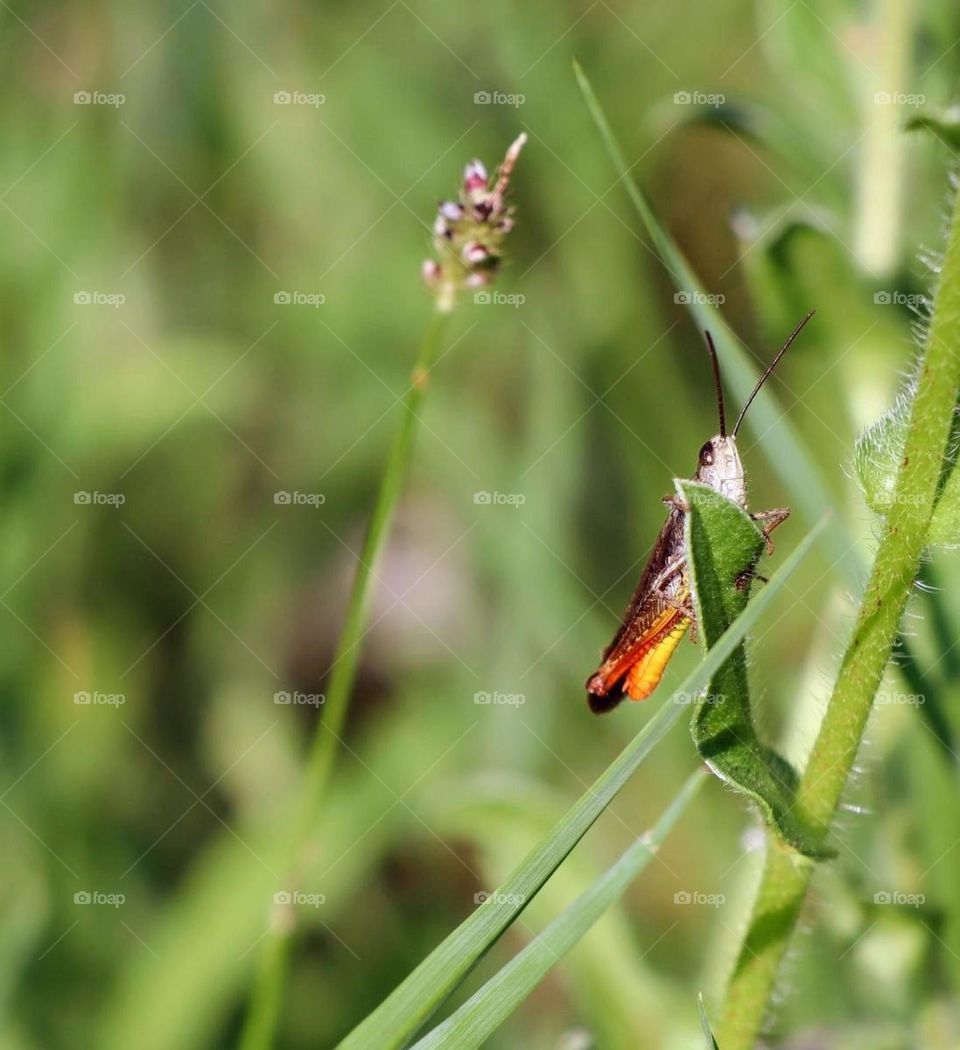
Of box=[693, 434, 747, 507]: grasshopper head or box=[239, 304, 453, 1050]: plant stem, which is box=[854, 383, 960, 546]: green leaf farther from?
box=[239, 304, 453, 1050]: plant stem

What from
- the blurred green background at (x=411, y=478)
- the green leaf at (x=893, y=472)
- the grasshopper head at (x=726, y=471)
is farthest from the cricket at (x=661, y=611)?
the blurred green background at (x=411, y=478)

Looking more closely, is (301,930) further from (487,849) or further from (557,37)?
(557,37)

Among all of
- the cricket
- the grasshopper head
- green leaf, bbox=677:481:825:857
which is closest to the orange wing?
the cricket

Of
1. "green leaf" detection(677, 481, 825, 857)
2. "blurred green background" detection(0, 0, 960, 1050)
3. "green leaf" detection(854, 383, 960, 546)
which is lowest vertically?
"blurred green background" detection(0, 0, 960, 1050)

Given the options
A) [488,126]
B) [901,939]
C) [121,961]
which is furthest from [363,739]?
[488,126]

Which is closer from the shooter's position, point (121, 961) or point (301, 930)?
point (121, 961)

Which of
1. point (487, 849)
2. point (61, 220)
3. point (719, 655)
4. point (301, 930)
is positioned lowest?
point (301, 930)

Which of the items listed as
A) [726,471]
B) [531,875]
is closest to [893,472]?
[726,471]
